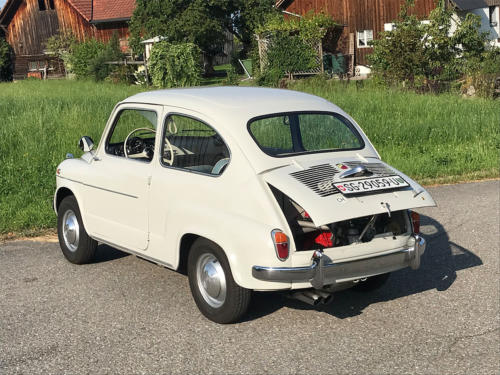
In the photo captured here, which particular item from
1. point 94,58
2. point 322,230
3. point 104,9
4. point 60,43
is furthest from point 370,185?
point 104,9

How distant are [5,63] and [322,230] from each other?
50.6 metres

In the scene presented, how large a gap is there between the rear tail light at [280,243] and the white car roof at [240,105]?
65cm

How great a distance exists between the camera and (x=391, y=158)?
43.9ft

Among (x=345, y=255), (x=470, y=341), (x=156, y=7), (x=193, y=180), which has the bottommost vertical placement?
(x=470, y=341)

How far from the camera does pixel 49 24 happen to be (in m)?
56.5

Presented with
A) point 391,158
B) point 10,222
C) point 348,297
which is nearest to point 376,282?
point 348,297

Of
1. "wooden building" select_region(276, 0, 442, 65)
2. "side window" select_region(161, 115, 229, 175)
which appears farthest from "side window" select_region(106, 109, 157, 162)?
"wooden building" select_region(276, 0, 442, 65)

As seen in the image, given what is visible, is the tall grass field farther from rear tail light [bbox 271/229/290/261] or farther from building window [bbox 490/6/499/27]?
building window [bbox 490/6/499/27]

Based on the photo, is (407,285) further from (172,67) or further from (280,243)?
(172,67)

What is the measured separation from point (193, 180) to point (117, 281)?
1603 mm

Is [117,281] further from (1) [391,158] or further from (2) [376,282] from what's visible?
(1) [391,158]

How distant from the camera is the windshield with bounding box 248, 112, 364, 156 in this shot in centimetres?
629

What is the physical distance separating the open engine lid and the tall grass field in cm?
459

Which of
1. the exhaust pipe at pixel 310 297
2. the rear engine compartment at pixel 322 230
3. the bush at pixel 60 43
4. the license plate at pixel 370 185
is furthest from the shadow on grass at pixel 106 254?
the bush at pixel 60 43
